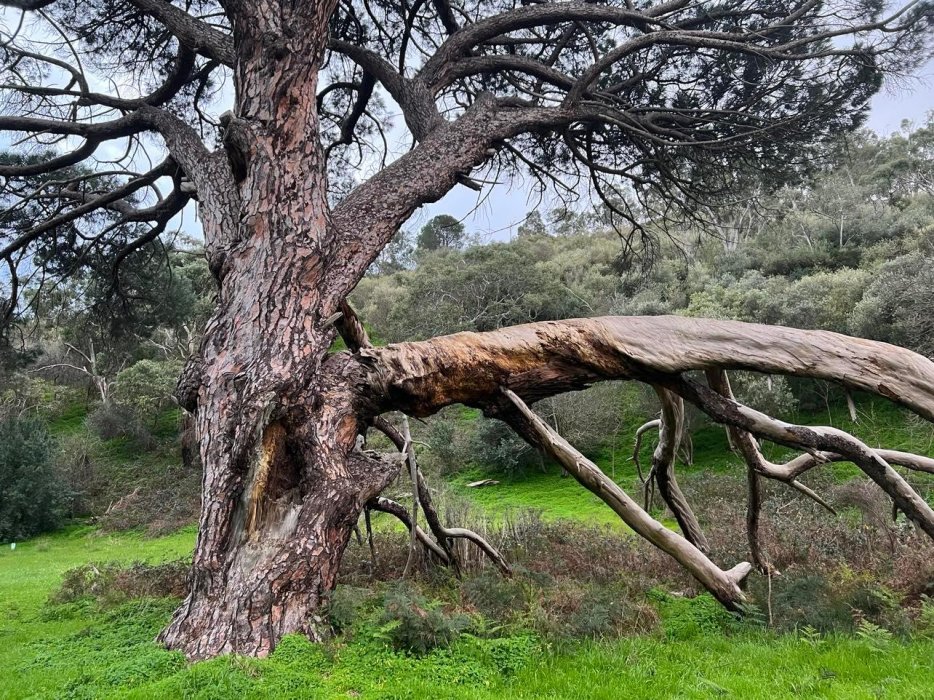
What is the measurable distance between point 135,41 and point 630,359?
6930 millimetres

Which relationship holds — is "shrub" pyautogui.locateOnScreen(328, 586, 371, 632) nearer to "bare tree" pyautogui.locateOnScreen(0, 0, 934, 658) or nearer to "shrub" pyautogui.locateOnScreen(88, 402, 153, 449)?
"bare tree" pyautogui.locateOnScreen(0, 0, 934, 658)

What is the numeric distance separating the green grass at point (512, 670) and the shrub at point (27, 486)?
53.3 feet

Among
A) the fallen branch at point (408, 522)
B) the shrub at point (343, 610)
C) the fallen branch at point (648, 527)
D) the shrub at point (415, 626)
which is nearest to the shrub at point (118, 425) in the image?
the fallen branch at point (408, 522)

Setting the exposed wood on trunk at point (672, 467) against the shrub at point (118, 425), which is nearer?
the exposed wood on trunk at point (672, 467)

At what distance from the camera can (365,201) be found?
5.32 metres

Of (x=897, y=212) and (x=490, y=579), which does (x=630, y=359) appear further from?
(x=897, y=212)

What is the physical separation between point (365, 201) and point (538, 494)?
1288 centimetres

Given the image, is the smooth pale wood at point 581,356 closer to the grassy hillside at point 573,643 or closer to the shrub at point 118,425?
the grassy hillside at point 573,643

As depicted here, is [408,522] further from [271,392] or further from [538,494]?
[538,494]

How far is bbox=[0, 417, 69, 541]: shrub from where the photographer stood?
17.0 metres

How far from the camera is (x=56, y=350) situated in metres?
29.0

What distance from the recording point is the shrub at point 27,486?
1705 centimetres

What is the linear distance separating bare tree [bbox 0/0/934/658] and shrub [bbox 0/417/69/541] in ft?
43.7

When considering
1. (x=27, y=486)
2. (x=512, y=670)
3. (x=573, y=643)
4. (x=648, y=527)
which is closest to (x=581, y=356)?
(x=648, y=527)
